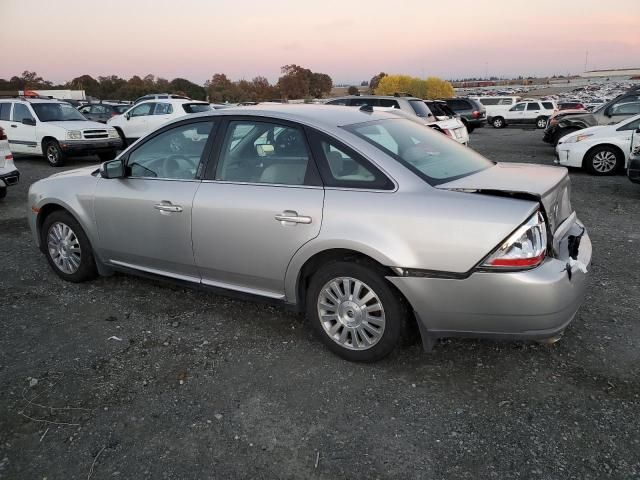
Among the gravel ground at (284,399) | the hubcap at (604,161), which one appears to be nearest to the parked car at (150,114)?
the hubcap at (604,161)

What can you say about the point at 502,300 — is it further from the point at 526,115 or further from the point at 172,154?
the point at 526,115

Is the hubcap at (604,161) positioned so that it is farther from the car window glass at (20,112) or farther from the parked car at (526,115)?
the parked car at (526,115)

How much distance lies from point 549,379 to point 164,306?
3020 millimetres

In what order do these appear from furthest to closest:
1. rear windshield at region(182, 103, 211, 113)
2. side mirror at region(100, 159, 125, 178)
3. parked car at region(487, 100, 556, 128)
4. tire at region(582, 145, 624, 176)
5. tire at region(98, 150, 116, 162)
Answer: parked car at region(487, 100, 556, 128)
rear windshield at region(182, 103, 211, 113)
tire at region(98, 150, 116, 162)
tire at region(582, 145, 624, 176)
side mirror at region(100, 159, 125, 178)

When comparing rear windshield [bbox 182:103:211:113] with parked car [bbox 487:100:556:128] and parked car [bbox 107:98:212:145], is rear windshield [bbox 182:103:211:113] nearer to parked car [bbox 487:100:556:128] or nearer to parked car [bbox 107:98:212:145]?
parked car [bbox 107:98:212:145]

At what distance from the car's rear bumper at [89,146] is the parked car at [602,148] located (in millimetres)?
11136

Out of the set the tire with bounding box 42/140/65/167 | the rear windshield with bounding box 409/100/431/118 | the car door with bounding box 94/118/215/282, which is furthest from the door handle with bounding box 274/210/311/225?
the tire with bounding box 42/140/65/167

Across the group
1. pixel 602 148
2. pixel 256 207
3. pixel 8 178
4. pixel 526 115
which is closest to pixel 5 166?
pixel 8 178

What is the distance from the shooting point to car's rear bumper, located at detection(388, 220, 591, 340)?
2.79 metres

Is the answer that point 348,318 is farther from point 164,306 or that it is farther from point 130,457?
point 164,306

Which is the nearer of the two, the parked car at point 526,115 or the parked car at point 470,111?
the parked car at point 470,111

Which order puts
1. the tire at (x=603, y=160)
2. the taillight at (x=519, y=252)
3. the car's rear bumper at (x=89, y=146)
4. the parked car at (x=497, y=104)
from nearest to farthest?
the taillight at (x=519, y=252) → the tire at (x=603, y=160) → the car's rear bumper at (x=89, y=146) → the parked car at (x=497, y=104)

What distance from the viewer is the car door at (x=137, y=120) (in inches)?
613

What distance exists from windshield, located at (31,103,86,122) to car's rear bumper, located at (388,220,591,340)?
13.2 metres
